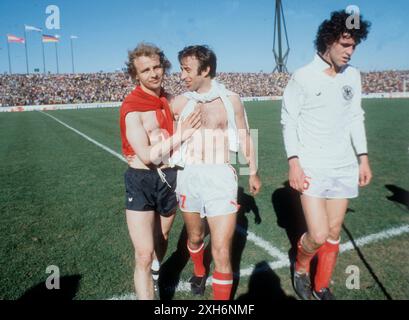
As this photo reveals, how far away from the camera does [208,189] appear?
3029 millimetres

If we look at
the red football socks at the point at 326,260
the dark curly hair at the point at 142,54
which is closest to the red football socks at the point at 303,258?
the red football socks at the point at 326,260

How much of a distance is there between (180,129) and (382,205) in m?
4.61

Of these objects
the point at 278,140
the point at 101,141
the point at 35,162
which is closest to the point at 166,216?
the point at 35,162

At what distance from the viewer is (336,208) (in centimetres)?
326

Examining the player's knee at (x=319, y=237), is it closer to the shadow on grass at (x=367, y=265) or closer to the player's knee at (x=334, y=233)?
the player's knee at (x=334, y=233)

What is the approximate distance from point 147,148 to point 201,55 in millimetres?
973

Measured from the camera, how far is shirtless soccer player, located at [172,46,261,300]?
118 inches

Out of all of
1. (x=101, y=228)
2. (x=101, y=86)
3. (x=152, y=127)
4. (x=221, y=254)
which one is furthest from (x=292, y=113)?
(x=101, y=86)

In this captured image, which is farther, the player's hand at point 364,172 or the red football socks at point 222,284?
the player's hand at point 364,172

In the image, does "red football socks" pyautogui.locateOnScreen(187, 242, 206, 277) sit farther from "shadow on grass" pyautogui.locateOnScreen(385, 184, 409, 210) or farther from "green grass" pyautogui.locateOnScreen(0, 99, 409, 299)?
"shadow on grass" pyautogui.locateOnScreen(385, 184, 409, 210)

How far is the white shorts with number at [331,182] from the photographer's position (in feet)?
10.3

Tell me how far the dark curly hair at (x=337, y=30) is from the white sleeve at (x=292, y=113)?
1.52 ft

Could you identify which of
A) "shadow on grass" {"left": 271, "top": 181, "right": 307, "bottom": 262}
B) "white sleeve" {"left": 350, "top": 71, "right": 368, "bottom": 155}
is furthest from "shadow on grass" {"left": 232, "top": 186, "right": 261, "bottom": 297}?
"white sleeve" {"left": 350, "top": 71, "right": 368, "bottom": 155}

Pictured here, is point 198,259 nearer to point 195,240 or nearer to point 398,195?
point 195,240
